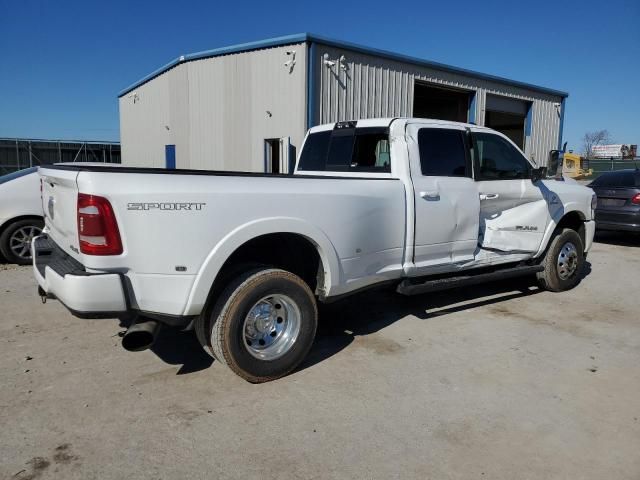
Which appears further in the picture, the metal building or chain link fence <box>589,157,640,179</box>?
chain link fence <box>589,157,640,179</box>

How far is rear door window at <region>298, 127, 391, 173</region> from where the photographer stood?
5188mm

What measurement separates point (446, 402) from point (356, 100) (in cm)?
1007

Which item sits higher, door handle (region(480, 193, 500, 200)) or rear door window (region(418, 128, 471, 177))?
rear door window (region(418, 128, 471, 177))

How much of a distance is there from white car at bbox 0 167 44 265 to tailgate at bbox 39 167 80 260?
12.6 ft

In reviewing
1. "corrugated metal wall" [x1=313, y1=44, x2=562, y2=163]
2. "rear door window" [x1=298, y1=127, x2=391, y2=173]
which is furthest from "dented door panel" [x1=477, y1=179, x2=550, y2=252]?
"corrugated metal wall" [x1=313, y1=44, x2=562, y2=163]

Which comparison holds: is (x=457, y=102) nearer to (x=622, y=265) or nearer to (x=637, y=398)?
→ (x=622, y=265)

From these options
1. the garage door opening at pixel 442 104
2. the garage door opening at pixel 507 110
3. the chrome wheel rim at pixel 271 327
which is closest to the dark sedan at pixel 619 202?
the garage door opening at pixel 507 110

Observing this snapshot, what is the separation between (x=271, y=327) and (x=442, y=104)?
743 inches

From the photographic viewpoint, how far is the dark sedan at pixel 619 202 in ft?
34.6

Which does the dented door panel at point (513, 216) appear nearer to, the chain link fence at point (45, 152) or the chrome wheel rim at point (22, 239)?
the chrome wheel rim at point (22, 239)

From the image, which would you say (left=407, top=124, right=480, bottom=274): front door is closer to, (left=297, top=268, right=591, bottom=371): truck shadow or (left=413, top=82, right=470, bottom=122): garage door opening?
(left=297, top=268, right=591, bottom=371): truck shadow

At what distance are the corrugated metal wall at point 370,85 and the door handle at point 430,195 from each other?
7.55 meters

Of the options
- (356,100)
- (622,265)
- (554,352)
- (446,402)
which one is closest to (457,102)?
(356,100)

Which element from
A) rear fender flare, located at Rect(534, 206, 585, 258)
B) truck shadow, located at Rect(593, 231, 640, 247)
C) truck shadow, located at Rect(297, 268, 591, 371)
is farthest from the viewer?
truck shadow, located at Rect(593, 231, 640, 247)
